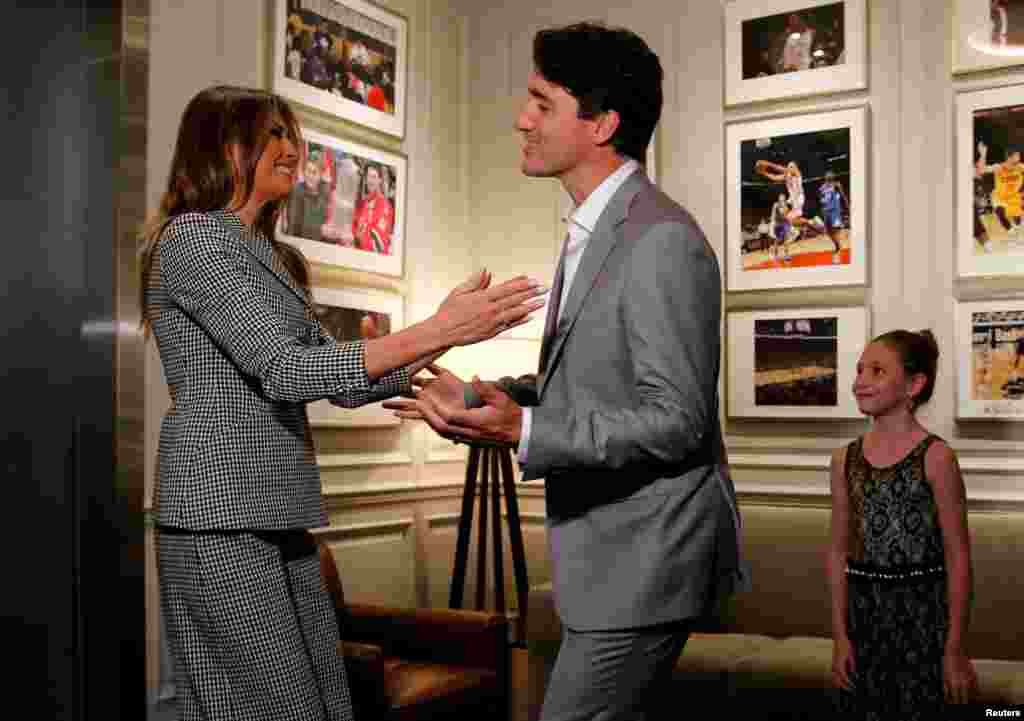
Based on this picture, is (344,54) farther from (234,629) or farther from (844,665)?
(234,629)

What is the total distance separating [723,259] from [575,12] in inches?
59.6

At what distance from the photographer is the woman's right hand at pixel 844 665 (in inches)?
122

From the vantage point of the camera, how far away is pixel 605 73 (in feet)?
6.49

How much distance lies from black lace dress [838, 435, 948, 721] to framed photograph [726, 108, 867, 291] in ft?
6.54

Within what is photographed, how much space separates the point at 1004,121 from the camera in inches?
188

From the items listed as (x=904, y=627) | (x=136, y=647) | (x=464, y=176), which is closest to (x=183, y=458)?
(x=136, y=647)

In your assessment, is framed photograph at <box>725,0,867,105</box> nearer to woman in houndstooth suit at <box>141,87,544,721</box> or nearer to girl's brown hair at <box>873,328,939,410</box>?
girl's brown hair at <box>873,328,939,410</box>

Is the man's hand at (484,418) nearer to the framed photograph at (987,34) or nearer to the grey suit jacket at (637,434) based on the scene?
the grey suit jacket at (637,434)

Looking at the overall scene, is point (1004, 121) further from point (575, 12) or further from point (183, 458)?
point (183, 458)

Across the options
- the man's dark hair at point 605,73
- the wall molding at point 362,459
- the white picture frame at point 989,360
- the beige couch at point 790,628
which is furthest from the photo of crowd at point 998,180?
the man's dark hair at point 605,73

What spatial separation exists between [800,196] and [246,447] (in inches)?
146

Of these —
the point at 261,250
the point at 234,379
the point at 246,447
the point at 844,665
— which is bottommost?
the point at 844,665

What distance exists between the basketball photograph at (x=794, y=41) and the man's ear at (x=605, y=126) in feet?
11.5

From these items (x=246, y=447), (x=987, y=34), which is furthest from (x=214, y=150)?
(x=987, y=34)
